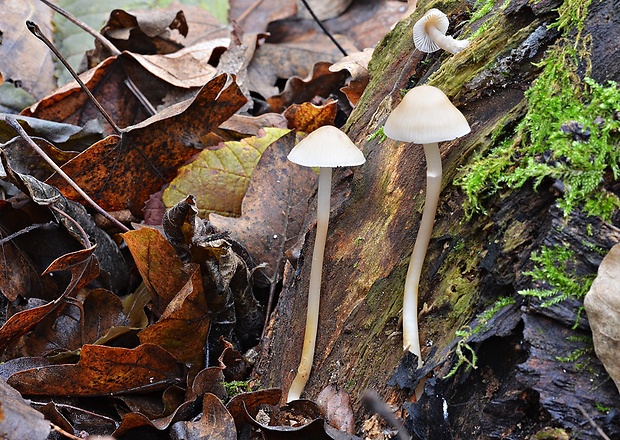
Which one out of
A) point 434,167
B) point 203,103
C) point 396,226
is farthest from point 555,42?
point 203,103

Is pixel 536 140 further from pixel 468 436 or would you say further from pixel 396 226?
pixel 468 436

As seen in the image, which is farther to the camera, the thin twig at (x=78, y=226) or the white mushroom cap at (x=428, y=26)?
the thin twig at (x=78, y=226)

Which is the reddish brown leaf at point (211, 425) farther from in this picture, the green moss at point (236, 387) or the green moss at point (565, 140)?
the green moss at point (565, 140)

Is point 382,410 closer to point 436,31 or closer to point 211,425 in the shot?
point 211,425

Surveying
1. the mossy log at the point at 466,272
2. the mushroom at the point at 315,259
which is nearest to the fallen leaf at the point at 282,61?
the mossy log at the point at 466,272

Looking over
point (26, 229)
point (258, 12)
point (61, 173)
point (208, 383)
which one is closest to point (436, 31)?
point (208, 383)

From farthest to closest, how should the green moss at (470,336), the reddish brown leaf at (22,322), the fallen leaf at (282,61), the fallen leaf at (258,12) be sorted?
the fallen leaf at (258,12) → the fallen leaf at (282,61) → the reddish brown leaf at (22,322) → the green moss at (470,336)
